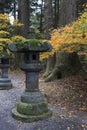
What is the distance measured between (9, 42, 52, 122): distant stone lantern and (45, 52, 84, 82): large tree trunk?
144 inches

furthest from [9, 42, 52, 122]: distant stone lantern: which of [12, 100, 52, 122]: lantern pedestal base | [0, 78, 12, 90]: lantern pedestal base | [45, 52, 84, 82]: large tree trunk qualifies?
[45, 52, 84, 82]: large tree trunk

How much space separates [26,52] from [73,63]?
4212mm

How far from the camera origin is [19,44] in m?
5.87

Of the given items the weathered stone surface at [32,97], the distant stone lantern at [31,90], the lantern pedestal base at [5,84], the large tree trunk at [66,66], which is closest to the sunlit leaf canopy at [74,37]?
the distant stone lantern at [31,90]

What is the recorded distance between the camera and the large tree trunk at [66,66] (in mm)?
9750

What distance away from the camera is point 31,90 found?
6.23 m

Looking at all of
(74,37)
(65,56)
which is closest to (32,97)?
(74,37)

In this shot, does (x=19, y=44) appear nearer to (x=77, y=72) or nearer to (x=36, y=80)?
(x=36, y=80)

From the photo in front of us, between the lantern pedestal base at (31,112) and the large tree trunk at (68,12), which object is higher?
the large tree trunk at (68,12)

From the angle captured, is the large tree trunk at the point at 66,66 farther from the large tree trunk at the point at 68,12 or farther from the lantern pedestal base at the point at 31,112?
the lantern pedestal base at the point at 31,112

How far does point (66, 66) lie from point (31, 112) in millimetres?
4093

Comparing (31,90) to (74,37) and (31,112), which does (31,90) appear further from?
(74,37)

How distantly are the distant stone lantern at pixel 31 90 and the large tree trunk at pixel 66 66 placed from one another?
144 inches

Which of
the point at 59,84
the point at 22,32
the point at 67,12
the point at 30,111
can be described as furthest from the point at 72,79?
the point at 22,32
